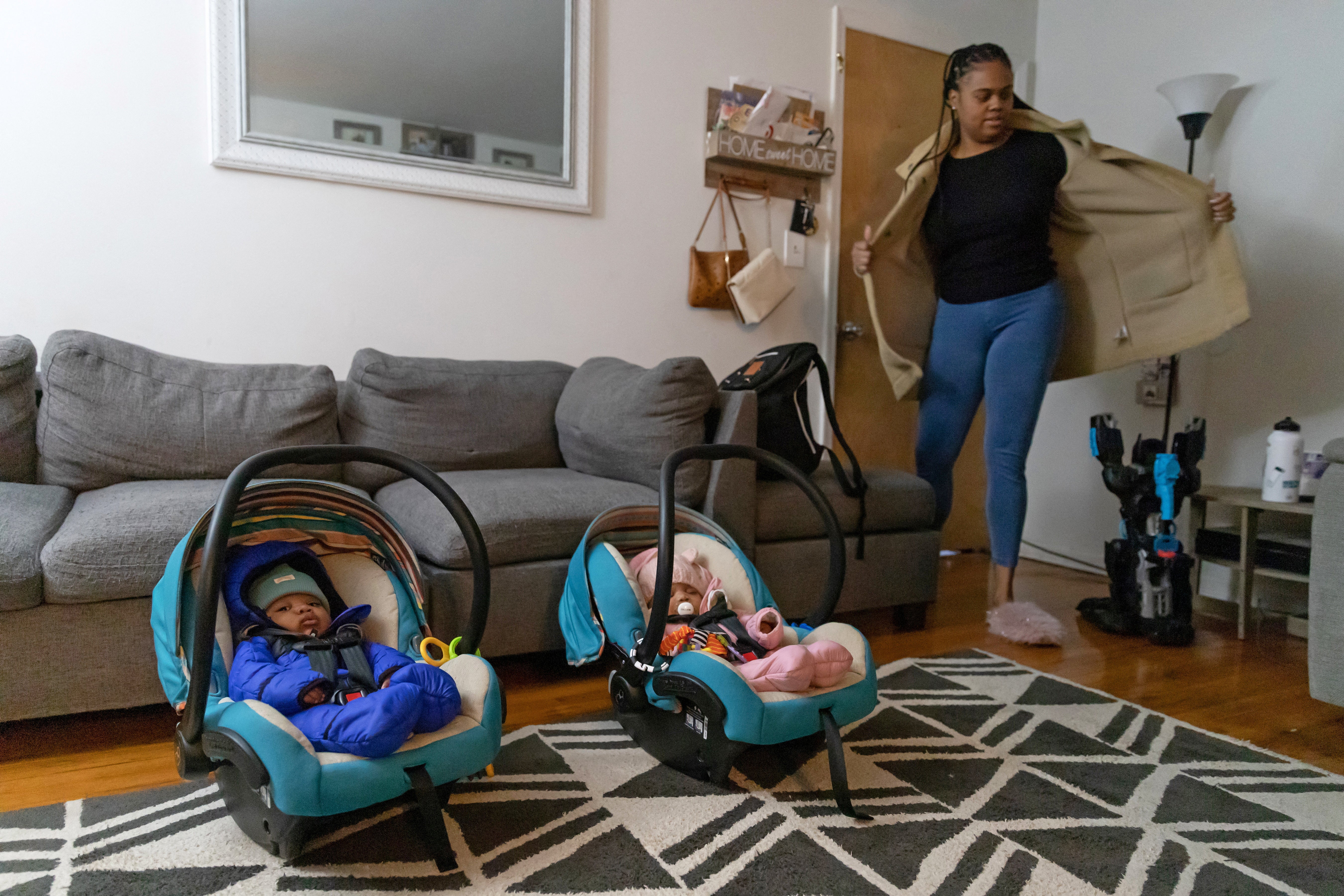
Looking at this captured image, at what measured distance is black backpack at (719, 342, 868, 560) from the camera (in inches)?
91.0

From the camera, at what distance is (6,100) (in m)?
2.10

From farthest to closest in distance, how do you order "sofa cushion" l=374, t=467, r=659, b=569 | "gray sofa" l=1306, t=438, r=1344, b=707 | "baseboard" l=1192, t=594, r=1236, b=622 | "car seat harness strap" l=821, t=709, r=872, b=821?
"baseboard" l=1192, t=594, r=1236, b=622 → "sofa cushion" l=374, t=467, r=659, b=569 → "gray sofa" l=1306, t=438, r=1344, b=707 → "car seat harness strap" l=821, t=709, r=872, b=821

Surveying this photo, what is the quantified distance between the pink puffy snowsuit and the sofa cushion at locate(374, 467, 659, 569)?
192 mm

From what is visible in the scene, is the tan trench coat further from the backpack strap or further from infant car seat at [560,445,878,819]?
infant car seat at [560,445,878,819]

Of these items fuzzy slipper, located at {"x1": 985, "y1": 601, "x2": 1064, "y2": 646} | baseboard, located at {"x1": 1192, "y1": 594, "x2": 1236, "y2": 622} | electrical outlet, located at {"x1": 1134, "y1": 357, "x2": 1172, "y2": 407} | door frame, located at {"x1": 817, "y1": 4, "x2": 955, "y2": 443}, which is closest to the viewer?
fuzzy slipper, located at {"x1": 985, "y1": 601, "x2": 1064, "y2": 646}

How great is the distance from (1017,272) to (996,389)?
13.9 inches

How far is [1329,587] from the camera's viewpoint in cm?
174

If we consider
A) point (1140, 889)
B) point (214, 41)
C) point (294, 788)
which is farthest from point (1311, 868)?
point (214, 41)

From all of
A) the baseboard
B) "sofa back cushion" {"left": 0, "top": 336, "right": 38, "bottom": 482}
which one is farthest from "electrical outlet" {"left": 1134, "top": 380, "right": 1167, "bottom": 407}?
"sofa back cushion" {"left": 0, "top": 336, "right": 38, "bottom": 482}

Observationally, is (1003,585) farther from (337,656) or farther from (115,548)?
(115,548)

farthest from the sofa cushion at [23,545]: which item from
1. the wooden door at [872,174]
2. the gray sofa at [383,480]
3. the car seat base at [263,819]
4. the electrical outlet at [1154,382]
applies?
the electrical outlet at [1154,382]

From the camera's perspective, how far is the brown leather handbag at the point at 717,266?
3033mm

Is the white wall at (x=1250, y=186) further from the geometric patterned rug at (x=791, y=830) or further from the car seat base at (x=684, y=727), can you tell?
the car seat base at (x=684, y=727)

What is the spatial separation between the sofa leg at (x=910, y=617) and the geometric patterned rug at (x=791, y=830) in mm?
790
